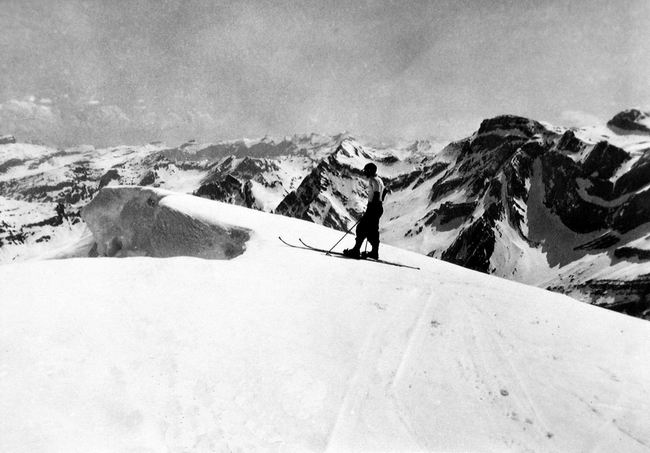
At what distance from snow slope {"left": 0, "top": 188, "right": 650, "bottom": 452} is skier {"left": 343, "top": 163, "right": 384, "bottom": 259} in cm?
372

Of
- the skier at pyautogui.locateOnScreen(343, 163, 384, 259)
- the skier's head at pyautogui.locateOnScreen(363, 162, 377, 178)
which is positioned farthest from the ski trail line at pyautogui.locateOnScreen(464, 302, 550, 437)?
the skier's head at pyautogui.locateOnScreen(363, 162, 377, 178)

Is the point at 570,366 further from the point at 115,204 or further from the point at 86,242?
the point at 86,242

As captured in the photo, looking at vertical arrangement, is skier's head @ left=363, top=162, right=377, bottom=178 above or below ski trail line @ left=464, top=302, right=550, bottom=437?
above

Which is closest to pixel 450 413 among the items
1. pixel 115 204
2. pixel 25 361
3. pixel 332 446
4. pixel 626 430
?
pixel 332 446

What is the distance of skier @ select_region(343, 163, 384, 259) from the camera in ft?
46.2

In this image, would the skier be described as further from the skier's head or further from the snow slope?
the snow slope

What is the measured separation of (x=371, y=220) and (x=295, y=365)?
817 cm

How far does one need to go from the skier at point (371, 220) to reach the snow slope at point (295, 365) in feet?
12.2

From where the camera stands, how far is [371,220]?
14.4 metres

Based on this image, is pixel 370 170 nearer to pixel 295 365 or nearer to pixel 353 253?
pixel 353 253

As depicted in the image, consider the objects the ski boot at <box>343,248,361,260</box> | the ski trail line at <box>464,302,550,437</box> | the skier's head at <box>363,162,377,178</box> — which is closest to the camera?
the ski trail line at <box>464,302,550,437</box>

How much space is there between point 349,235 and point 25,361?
47.0 feet

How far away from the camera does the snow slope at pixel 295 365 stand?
5555 millimetres

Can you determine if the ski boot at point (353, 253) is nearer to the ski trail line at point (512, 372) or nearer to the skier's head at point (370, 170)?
the skier's head at point (370, 170)
